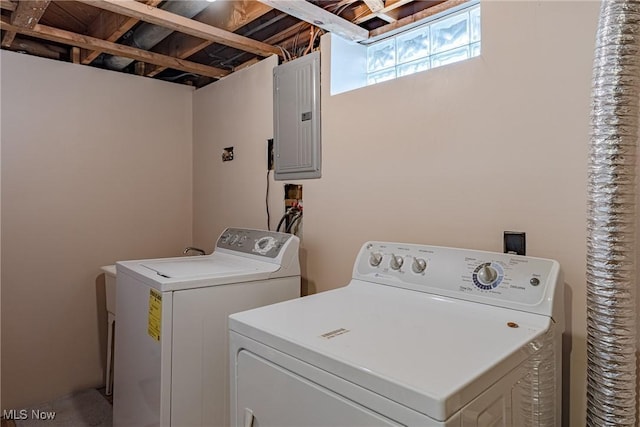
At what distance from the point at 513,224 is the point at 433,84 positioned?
0.62 metres

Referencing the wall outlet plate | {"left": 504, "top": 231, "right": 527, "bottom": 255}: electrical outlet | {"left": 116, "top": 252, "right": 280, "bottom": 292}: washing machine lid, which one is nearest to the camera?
{"left": 504, "top": 231, "right": 527, "bottom": 255}: electrical outlet

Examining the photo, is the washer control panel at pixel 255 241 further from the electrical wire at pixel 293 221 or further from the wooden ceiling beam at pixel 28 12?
the wooden ceiling beam at pixel 28 12

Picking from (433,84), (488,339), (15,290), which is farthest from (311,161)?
(15,290)

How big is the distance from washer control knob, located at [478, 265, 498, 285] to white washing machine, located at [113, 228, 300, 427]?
92 centimetres

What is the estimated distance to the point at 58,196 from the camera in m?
2.44

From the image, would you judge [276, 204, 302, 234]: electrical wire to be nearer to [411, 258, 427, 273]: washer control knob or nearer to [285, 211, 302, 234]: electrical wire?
[285, 211, 302, 234]: electrical wire

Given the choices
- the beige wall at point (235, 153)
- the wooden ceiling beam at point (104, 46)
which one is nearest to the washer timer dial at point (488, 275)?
the beige wall at point (235, 153)

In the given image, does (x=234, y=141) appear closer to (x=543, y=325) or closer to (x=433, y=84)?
(x=433, y=84)

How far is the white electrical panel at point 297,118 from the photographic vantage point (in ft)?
6.62

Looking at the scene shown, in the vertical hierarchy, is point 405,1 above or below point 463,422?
above

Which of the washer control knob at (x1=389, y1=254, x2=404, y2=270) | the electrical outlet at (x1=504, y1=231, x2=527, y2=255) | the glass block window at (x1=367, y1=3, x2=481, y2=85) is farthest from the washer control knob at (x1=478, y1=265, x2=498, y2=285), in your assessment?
the glass block window at (x1=367, y1=3, x2=481, y2=85)

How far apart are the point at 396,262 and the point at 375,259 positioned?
99mm

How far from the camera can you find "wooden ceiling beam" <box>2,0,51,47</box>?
5.67ft

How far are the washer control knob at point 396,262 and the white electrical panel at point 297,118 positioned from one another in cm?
72
